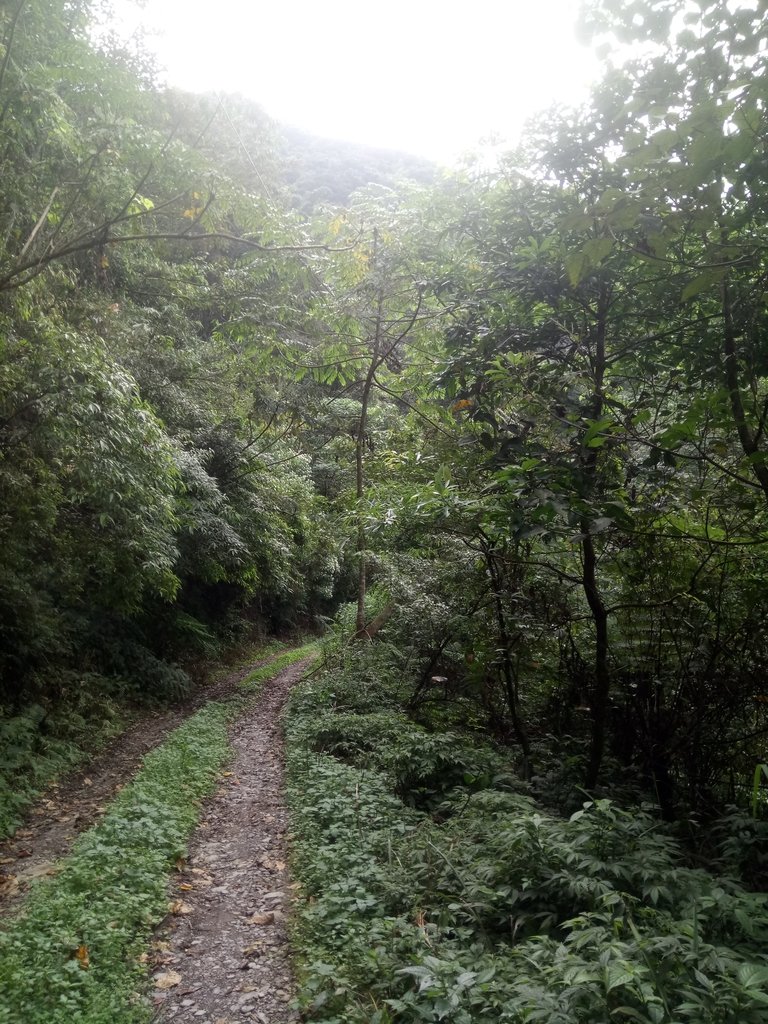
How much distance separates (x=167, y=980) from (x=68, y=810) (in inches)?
144

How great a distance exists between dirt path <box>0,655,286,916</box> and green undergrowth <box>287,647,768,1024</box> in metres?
2.18

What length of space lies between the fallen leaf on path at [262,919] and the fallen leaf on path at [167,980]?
0.81 meters

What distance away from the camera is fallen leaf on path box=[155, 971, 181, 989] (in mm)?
4133

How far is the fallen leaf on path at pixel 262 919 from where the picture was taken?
4.96 metres

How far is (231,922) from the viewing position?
16.4ft

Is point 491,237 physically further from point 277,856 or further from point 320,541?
point 320,541

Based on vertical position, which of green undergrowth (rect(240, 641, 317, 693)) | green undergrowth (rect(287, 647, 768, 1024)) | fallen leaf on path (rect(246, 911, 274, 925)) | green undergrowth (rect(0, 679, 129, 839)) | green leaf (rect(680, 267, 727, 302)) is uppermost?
green leaf (rect(680, 267, 727, 302))

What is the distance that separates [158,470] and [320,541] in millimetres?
14131

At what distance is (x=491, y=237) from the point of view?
5973 millimetres

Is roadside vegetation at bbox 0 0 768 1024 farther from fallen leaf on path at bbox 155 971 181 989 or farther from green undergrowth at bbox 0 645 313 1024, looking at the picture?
fallen leaf on path at bbox 155 971 181 989

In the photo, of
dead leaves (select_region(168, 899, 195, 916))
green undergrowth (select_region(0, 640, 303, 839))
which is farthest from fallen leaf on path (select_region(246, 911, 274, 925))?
green undergrowth (select_region(0, 640, 303, 839))

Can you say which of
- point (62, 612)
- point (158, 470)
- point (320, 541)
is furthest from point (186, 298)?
point (320, 541)

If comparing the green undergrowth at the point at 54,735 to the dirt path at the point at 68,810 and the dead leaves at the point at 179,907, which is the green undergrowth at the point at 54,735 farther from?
the dead leaves at the point at 179,907

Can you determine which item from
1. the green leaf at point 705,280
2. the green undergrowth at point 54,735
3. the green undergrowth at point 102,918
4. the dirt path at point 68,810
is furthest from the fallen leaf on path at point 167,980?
the green leaf at point 705,280
